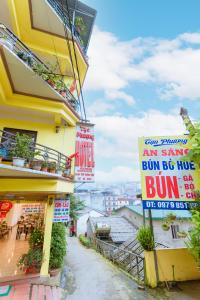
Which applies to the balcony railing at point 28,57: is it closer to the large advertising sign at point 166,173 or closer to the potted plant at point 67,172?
the potted plant at point 67,172

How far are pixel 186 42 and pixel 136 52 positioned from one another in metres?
2.68

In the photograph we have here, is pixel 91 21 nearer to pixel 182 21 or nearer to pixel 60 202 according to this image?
pixel 182 21

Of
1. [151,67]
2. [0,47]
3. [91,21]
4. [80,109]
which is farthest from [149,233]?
[91,21]

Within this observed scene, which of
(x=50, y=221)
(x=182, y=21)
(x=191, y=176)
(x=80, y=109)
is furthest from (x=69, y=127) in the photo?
(x=182, y=21)

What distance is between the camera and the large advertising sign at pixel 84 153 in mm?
7262

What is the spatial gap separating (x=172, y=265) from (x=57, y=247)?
469 centimetres

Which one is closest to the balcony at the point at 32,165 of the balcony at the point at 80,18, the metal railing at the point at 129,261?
the metal railing at the point at 129,261

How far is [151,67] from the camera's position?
9.88m

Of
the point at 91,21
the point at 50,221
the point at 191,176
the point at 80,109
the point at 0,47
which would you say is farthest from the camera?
the point at 91,21

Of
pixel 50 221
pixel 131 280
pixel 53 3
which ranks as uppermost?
pixel 53 3

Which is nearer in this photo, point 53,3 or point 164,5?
point 164,5

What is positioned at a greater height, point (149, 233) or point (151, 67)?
point (151, 67)

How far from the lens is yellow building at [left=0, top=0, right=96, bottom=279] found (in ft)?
19.0

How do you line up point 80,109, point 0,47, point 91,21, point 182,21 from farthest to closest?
1. point 91,21
2. point 80,109
3. point 182,21
4. point 0,47
